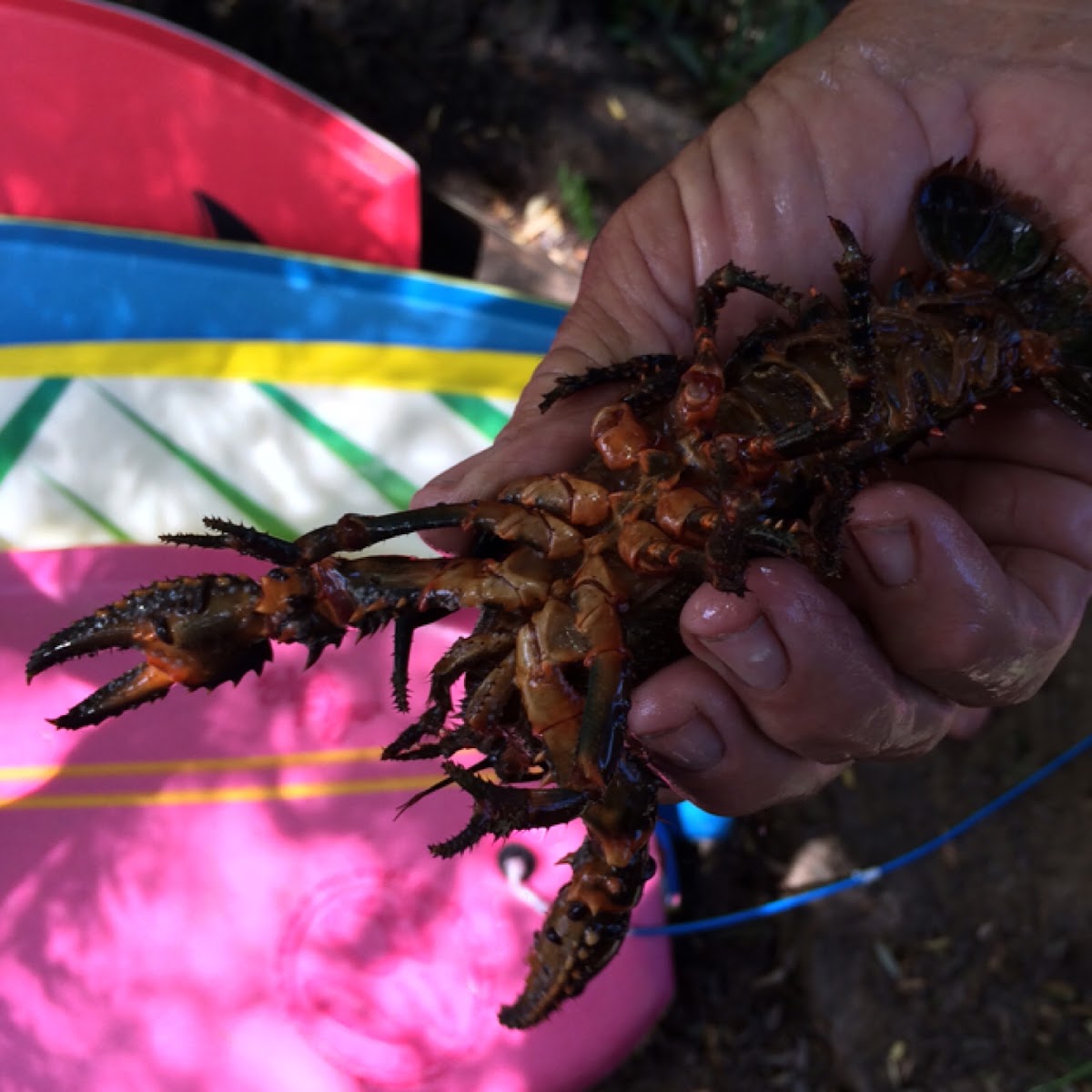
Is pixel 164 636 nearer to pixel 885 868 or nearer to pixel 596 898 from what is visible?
pixel 596 898

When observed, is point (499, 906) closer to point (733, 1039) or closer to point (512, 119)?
point (733, 1039)

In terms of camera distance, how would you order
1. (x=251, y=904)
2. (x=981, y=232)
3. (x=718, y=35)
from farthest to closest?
1. (x=718, y=35)
2. (x=251, y=904)
3. (x=981, y=232)

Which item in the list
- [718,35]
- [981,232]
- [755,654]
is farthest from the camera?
[718,35]

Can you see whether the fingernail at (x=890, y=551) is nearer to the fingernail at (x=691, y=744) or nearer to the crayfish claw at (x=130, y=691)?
the fingernail at (x=691, y=744)

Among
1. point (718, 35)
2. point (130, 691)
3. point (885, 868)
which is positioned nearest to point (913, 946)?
point (885, 868)

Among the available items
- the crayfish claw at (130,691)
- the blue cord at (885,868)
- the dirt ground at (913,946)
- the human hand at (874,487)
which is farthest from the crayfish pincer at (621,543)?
the dirt ground at (913,946)
